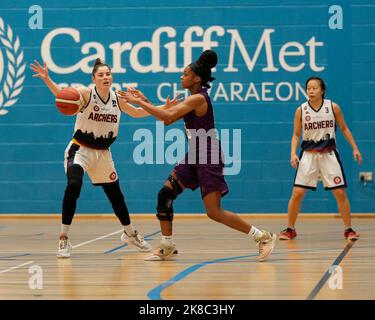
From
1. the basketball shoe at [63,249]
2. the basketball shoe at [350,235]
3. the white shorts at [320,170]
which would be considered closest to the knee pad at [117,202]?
the basketball shoe at [63,249]

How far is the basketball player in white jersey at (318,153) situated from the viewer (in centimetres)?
830

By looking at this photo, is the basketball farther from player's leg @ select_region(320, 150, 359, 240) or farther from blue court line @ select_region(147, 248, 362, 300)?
player's leg @ select_region(320, 150, 359, 240)

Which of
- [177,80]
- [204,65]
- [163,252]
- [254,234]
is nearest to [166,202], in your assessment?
[163,252]

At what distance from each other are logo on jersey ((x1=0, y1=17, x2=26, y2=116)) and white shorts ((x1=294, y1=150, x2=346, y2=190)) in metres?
4.43

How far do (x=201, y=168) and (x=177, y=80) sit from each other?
471 centimetres

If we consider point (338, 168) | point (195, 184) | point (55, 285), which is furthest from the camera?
point (338, 168)

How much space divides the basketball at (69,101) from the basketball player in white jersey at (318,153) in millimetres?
2320

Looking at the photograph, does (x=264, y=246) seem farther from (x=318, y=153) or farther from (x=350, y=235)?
(x=318, y=153)

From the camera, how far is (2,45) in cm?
1121

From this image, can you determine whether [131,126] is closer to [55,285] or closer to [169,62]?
[169,62]

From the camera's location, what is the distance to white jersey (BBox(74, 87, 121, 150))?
282 inches

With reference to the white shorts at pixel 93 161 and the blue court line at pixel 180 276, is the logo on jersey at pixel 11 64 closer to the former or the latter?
the white shorts at pixel 93 161
